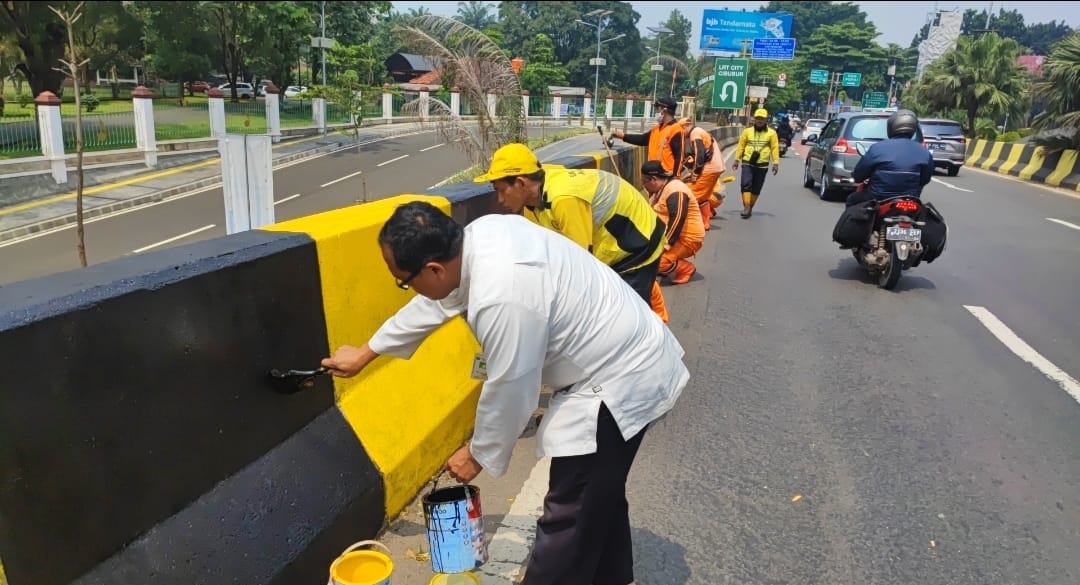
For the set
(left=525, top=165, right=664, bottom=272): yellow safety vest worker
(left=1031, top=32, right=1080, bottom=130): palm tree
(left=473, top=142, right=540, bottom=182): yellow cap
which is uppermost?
(left=1031, top=32, right=1080, bottom=130): palm tree

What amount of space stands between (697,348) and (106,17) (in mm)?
5620

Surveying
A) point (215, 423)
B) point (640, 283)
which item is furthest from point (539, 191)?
point (215, 423)

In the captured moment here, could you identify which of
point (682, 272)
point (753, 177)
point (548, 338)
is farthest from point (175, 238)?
point (548, 338)

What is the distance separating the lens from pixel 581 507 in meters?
2.15

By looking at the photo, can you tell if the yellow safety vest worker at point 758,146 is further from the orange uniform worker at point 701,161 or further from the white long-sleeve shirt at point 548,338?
the white long-sleeve shirt at point 548,338

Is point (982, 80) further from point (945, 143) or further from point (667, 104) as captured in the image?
point (667, 104)

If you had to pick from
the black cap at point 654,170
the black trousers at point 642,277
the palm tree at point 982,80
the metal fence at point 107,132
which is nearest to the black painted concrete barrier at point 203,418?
the black trousers at point 642,277

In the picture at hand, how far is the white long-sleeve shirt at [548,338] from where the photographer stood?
184cm

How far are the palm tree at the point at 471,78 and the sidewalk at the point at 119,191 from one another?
8.16 metres

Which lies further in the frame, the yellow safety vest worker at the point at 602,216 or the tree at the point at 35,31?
the tree at the point at 35,31

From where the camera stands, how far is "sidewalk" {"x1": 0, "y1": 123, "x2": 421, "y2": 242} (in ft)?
45.9

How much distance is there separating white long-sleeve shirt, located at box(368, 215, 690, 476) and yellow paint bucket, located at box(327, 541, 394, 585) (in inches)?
17.6

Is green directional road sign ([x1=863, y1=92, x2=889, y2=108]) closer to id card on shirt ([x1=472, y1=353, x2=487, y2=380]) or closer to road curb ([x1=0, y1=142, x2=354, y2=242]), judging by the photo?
road curb ([x1=0, y1=142, x2=354, y2=242])

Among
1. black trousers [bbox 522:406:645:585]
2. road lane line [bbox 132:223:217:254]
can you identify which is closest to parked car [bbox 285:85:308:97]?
road lane line [bbox 132:223:217:254]
